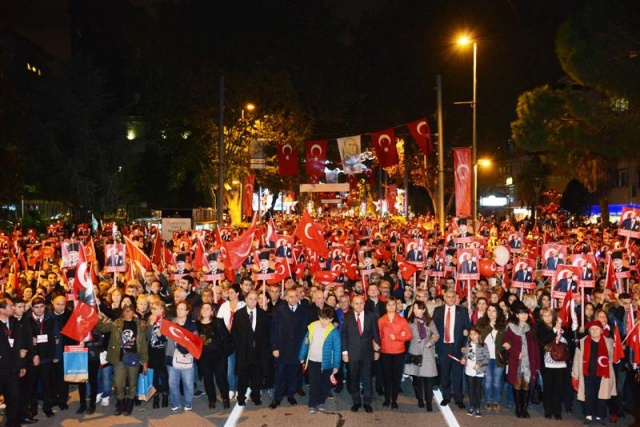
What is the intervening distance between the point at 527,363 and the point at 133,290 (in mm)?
6370

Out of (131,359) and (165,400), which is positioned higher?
(131,359)

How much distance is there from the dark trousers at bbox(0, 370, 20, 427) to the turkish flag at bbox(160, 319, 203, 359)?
1886 millimetres

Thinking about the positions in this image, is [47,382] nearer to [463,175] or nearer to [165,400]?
[165,400]

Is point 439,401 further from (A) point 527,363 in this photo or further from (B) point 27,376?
(B) point 27,376

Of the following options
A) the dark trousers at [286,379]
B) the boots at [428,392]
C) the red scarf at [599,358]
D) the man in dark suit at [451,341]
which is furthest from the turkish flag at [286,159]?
the red scarf at [599,358]

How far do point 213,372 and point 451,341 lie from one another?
3360 mm

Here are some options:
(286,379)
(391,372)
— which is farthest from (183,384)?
(391,372)

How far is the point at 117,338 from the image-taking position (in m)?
9.91

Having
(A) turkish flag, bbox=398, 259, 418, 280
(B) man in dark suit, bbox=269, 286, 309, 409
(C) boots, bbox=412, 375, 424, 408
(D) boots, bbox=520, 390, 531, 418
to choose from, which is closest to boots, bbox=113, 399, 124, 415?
(B) man in dark suit, bbox=269, 286, 309, 409

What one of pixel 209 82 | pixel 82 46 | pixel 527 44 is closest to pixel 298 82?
pixel 209 82

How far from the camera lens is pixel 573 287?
36.6 ft

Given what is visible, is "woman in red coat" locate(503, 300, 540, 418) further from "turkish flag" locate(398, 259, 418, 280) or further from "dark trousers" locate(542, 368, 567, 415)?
"turkish flag" locate(398, 259, 418, 280)

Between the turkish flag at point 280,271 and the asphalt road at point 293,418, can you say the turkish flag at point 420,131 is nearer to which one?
the turkish flag at point 280,271

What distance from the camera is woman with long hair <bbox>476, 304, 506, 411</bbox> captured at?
392 inches
